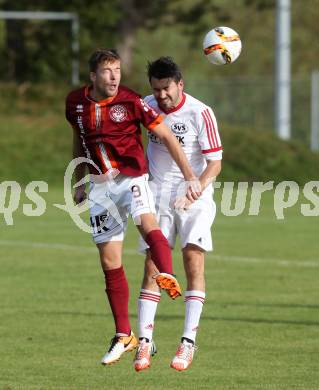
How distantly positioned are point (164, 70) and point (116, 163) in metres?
0.81

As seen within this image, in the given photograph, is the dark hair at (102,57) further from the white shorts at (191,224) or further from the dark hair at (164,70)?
the white shorts at (191,224)

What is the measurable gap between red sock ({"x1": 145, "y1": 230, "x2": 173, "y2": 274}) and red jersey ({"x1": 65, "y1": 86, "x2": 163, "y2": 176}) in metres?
0.53

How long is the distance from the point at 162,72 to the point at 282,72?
2461cm

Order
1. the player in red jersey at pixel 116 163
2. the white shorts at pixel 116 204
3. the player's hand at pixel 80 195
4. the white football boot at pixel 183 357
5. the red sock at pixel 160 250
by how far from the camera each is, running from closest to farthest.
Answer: the red sock at pixel 160 250
the player in red jersey at pixel 116 163
the white football boot at pixel 183 357
the white shorts at pixel 116 204
the player's hand at pixel 80 195

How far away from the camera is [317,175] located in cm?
3275

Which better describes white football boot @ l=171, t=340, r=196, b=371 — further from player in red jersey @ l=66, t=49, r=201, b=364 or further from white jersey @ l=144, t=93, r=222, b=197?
white jersey @ l=144, t=93, r=222, b=197

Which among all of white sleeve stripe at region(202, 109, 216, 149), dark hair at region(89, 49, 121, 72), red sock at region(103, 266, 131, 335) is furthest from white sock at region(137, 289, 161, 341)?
dark hair at region(89, 49, 121, 72)

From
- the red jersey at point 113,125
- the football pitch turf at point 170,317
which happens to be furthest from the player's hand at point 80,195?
the football pitch turf at point 170,317

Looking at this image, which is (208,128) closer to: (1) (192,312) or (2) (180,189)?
(2) (180,189)

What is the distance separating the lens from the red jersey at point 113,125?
9766 millimetres

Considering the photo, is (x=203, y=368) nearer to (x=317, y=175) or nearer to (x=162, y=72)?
(x=162, y=72)

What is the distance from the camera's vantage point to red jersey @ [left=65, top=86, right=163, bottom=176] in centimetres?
977

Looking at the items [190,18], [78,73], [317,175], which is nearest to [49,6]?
[78,73]

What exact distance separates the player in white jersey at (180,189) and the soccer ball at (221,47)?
403 mm
